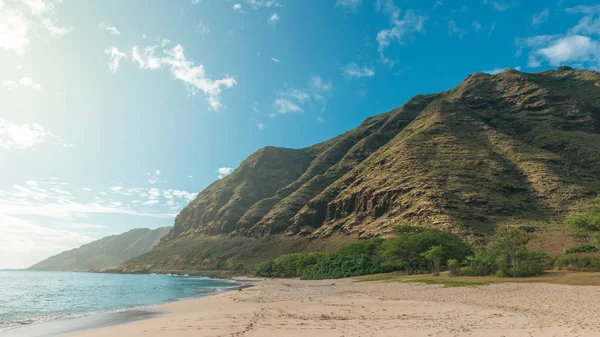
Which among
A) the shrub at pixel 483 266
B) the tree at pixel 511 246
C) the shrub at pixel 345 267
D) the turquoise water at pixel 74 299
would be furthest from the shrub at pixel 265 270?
the tree at pixel 511 246

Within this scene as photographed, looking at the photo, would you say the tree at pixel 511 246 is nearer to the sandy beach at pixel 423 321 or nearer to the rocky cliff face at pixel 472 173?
the sandy beach at pixel 423 321

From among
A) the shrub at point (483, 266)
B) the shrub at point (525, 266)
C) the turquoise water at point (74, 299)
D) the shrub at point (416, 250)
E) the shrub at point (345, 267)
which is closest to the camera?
the turquoise water at point (74, 299)

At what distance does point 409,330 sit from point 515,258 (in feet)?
129

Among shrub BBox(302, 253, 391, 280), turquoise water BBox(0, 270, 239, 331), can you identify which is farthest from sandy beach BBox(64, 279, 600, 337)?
shrub BBox(302, 253, 391, 280)

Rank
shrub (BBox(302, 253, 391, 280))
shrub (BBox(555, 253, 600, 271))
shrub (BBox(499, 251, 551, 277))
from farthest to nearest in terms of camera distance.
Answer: shrub (BBox(302, 253, 391, 280)), shrub (BBox(499, 251, 551, 277)), shrub (BBox(555, 253, 600, 271))

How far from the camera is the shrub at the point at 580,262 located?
4239cm

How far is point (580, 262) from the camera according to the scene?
4431 centimetres

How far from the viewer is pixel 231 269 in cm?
15900

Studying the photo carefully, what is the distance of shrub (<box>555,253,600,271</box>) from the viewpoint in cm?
4239

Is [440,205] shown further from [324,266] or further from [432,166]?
[324,266]

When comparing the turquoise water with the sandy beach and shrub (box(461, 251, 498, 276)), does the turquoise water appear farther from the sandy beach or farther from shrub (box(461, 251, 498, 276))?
shrub (box(461, 251, 498, 276))

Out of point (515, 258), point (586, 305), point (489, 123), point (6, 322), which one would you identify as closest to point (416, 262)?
point (515, 258)

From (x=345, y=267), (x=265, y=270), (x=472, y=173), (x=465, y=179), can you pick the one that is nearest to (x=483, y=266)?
(x=345, y=267)

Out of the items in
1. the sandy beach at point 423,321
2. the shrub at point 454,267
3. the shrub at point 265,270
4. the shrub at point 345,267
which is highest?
the sandy beach at point 423,321
